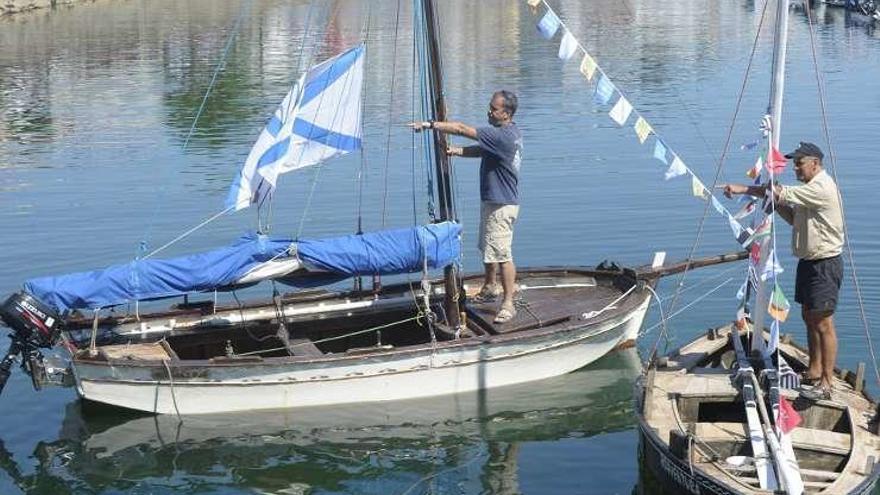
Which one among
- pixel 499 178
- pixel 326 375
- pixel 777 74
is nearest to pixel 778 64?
pixel 777 74

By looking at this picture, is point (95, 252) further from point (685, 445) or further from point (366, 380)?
point (685, 445)

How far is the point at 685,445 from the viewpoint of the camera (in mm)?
11039

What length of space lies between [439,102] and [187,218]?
1087 centimetres

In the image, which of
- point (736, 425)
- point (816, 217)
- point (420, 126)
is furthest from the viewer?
point (420, 126)

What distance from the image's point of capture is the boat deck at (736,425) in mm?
10789

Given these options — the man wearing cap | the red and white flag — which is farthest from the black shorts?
the red and white flag

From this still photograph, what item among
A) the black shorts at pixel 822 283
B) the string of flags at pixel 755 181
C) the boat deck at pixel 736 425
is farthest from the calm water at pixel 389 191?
the black shorts at pixel 822 283

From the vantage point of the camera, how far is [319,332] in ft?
53.2

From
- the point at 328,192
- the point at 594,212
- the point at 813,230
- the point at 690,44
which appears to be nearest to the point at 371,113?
the point at 328,192

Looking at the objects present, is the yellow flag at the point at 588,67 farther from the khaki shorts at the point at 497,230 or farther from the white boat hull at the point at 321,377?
the white boat hull at the point at 321,377

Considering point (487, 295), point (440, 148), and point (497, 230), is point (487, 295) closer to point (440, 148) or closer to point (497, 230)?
point (497, 230)

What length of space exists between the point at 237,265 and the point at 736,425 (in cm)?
609

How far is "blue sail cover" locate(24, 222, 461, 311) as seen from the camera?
14.6m

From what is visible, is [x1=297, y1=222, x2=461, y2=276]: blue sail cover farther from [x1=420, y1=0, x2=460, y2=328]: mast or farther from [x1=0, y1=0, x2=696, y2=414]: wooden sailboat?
[x1=420, y1=0, x2=460, y2=328]: mast
